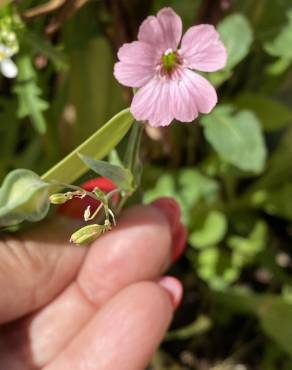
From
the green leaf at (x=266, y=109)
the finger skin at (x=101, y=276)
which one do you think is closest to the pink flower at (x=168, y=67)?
the finger skin at (x=101, y=276)

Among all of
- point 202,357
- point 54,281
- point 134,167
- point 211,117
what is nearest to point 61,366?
point 54,281

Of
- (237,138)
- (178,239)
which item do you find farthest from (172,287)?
(237,138)

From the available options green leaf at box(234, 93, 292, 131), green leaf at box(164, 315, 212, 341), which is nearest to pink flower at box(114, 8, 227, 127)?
green leaf at box(234, 93, 292, 131)

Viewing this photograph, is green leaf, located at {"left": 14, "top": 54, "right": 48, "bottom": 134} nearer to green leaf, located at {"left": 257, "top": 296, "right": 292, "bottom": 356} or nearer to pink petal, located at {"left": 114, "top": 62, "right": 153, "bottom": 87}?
pink petal, located at {"left": 114, "top": 62, "right": 153, "bottom": 87}

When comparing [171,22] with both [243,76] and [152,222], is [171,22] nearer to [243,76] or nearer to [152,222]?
[152,222]

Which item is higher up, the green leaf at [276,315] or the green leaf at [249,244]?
the green leaf at [249,244]

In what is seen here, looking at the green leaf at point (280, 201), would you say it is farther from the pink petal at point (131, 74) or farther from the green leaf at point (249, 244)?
the pink petal at point (131, 74)

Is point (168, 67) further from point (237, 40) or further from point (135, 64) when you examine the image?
point (237, 40)
